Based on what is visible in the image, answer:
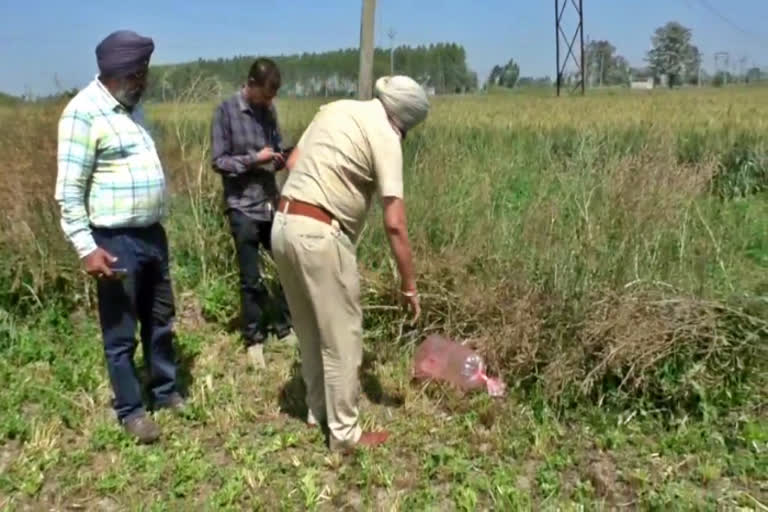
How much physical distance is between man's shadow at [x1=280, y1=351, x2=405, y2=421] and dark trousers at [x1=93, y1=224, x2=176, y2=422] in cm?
61

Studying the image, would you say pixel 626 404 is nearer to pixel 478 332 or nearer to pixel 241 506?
pixel 478 332

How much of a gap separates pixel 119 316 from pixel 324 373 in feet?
3.32

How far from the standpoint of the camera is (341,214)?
10.3ft

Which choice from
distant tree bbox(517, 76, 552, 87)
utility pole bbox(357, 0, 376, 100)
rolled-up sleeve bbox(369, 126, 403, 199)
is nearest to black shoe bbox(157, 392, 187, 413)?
rolled-up sleeve bbox(369, 126, 403, 199)

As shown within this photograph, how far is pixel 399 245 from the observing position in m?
3.08

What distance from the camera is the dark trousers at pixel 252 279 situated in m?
4.37

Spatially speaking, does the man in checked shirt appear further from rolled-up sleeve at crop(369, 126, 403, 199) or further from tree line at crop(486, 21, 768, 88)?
tree line at crop(486, 21, 768, 88)

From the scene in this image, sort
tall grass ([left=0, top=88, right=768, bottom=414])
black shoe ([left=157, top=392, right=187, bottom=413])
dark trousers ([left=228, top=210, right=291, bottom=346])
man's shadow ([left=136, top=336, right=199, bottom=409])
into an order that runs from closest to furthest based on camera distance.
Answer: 1. tall grass ([left=0, top=88, right=768, bottom=414])
2. black shoe ([left=157, top=392, right=187, bottom=413])
3. man's shadow ([left=136, top=336, right=199, bottom=409])
4. dark trousers ([left=228, top=210, right=291, bottom=346])

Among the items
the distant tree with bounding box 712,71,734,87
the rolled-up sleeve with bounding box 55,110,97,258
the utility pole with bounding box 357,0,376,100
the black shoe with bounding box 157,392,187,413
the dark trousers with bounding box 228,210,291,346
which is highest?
the distant tree with bounding box 712,71,734,87

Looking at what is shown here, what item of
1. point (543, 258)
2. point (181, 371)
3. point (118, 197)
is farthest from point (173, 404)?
point (543, 258)

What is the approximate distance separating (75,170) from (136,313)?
79 centimetres

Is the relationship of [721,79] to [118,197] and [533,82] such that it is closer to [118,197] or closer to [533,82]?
[533,82]

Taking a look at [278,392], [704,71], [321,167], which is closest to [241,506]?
[278,392]

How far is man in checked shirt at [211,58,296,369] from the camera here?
4.22 metres
